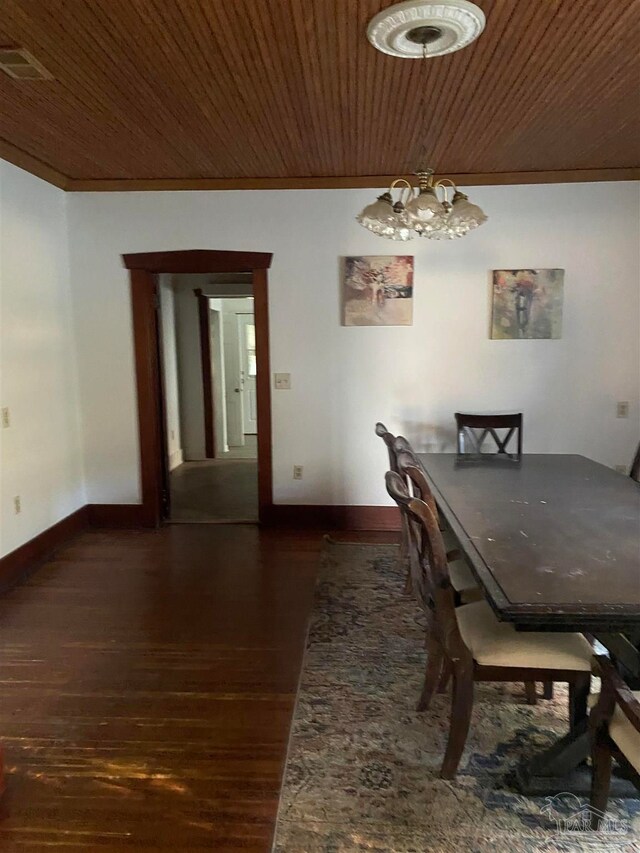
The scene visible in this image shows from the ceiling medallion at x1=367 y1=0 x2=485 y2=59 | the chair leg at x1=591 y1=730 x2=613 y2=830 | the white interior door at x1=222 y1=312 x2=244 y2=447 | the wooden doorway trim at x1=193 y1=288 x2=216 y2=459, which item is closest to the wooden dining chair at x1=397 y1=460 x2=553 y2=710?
the chair leg at x1=591 y1=730 x2=613 y2=830

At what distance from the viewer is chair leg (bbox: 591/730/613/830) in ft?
5.10

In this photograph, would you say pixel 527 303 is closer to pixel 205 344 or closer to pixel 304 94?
pixel 304 94

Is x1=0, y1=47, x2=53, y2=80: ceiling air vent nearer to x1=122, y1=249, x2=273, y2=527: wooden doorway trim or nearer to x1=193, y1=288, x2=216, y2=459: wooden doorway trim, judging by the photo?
x1=122, y1=249, x2=273, y2=527: wooden doorway trim

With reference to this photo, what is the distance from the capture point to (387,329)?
13.7ft

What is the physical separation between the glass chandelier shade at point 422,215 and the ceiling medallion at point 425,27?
442 millimetres

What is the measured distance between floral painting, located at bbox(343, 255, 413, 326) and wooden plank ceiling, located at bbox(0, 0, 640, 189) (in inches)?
Answer: 22.9

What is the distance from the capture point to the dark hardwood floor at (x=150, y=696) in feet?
5.80

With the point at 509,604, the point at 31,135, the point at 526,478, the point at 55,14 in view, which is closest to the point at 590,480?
the point at 526,478

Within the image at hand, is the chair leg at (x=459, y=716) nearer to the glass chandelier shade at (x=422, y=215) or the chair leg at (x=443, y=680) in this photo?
the chair leg at (x=443, y=680)

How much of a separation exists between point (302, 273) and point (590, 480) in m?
2.42

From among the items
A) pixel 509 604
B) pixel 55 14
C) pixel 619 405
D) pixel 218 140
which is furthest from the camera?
pixel 619 405

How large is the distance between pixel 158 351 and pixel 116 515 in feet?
4.34

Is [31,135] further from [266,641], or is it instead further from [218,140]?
[266,641]

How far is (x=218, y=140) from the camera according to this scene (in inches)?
128
